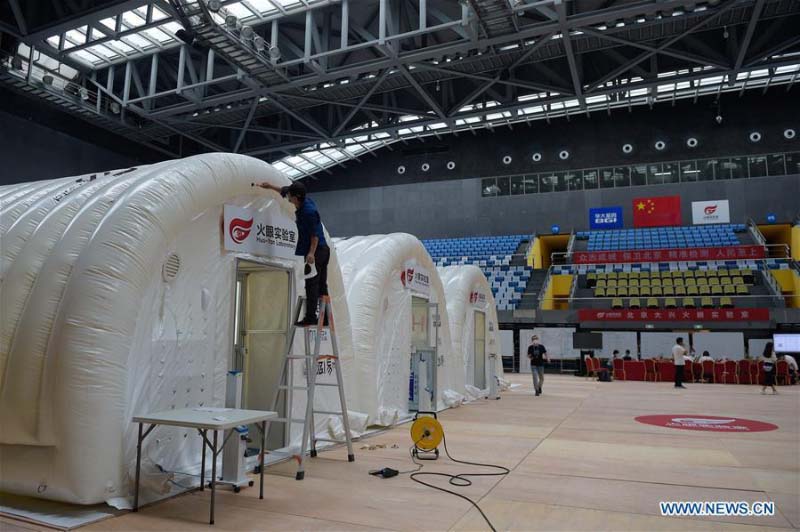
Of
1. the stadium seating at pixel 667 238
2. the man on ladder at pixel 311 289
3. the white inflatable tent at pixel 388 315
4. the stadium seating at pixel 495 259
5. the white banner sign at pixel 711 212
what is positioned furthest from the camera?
the white banner sign at pixel 711 212

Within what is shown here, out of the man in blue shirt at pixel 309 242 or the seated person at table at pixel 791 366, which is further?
the seated person at table at pixel 791 366

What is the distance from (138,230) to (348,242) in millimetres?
5646

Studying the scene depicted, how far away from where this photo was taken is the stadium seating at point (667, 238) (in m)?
27.2

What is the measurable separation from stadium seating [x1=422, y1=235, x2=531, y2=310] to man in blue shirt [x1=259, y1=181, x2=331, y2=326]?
62.3ft

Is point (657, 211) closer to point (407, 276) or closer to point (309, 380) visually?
point (407, 276)

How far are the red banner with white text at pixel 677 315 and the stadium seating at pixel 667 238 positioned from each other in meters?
6.81

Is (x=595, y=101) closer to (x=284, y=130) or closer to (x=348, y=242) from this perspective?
(x=284, y=130)

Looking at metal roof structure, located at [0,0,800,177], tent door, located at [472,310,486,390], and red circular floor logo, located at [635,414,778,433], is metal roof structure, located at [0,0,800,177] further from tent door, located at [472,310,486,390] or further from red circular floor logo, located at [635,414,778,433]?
red circular floor logo, located at [635,414,778,433]

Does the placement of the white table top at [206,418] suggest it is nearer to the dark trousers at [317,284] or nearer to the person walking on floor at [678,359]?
the dark trousers at [317,284]

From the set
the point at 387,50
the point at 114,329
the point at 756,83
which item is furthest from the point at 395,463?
the point at 756,83

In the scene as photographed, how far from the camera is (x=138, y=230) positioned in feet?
15.3

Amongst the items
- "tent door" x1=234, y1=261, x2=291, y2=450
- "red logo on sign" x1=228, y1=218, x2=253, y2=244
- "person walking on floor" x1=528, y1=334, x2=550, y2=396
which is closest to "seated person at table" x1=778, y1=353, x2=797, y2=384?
"person walking on floor" x1=528, y1=334, x2=550, y2=396

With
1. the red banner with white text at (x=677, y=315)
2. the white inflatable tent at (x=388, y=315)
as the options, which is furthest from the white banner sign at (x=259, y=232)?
the red banner with white text at (x=677, y=315)

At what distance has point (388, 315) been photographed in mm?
9508
